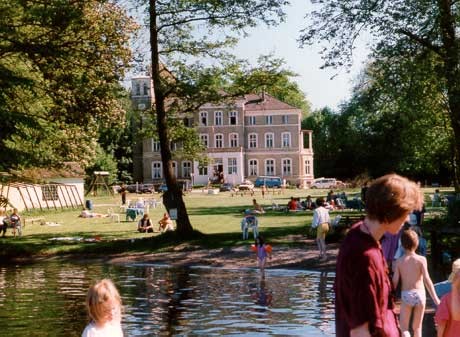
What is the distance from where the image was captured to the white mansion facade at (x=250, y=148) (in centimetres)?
9431

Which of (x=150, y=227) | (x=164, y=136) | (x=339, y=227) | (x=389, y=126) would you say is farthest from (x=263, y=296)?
(x=389, y=126)

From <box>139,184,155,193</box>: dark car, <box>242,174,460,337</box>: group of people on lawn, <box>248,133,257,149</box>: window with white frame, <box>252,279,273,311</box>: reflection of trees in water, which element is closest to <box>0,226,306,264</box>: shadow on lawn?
<box>252,279,273,311</box>: reflection of trees in water

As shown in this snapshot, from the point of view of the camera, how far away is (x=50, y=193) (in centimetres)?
5494

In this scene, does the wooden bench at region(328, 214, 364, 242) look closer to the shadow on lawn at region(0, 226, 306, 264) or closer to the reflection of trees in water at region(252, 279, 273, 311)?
the shadow on lawn at region(0, 226, 306, 264)

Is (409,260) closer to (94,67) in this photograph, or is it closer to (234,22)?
(94,67)

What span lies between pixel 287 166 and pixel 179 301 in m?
79.9

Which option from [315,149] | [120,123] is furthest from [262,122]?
[120,123]

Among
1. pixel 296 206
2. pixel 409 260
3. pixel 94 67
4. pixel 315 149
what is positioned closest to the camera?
pixel 409 260

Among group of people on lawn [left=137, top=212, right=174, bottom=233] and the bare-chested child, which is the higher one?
the bare-chested child

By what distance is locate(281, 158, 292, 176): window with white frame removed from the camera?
95.1 metres

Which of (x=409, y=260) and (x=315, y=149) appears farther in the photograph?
(x=315, y=149)

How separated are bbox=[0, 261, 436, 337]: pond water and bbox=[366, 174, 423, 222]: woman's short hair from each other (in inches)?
301

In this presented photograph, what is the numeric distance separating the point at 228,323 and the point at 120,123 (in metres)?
23.7

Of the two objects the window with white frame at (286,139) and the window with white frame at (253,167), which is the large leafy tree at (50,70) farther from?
the window with white frame at (253,167)
